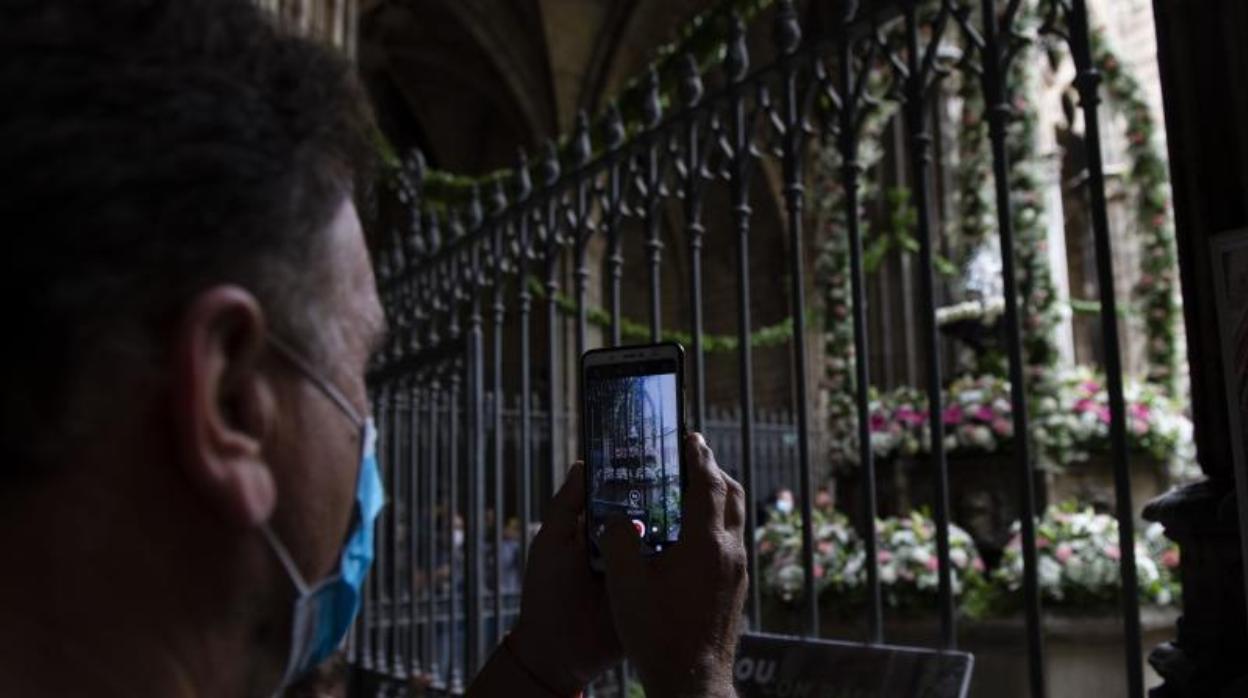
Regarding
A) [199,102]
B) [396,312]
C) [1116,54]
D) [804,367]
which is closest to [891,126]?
[1116,54]

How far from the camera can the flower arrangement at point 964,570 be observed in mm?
3178

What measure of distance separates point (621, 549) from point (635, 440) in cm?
20

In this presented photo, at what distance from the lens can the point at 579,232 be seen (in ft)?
9.96

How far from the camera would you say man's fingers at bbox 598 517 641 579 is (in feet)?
3.43

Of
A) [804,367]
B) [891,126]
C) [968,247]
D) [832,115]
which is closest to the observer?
[804,367]

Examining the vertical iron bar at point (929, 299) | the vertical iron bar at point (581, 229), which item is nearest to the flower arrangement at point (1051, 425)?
the vertical iron bar at point (581, 229)

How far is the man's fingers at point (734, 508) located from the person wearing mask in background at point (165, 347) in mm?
395

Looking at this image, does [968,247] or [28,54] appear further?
[968,247]

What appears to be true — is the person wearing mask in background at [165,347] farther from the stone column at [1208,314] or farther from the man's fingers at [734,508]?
the stone column at [1208,314]

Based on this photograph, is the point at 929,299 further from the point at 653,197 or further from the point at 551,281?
the point at 551,281

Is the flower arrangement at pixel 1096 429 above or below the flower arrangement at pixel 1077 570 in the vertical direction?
above

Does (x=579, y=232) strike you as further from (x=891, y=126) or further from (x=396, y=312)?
(x=891, y=126)

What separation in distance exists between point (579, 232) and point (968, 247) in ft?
11.2

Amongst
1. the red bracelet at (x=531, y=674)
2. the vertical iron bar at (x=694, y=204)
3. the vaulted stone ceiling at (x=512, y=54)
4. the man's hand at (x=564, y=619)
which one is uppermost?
the vaulted stone ceiling at (x=512, y=54)
